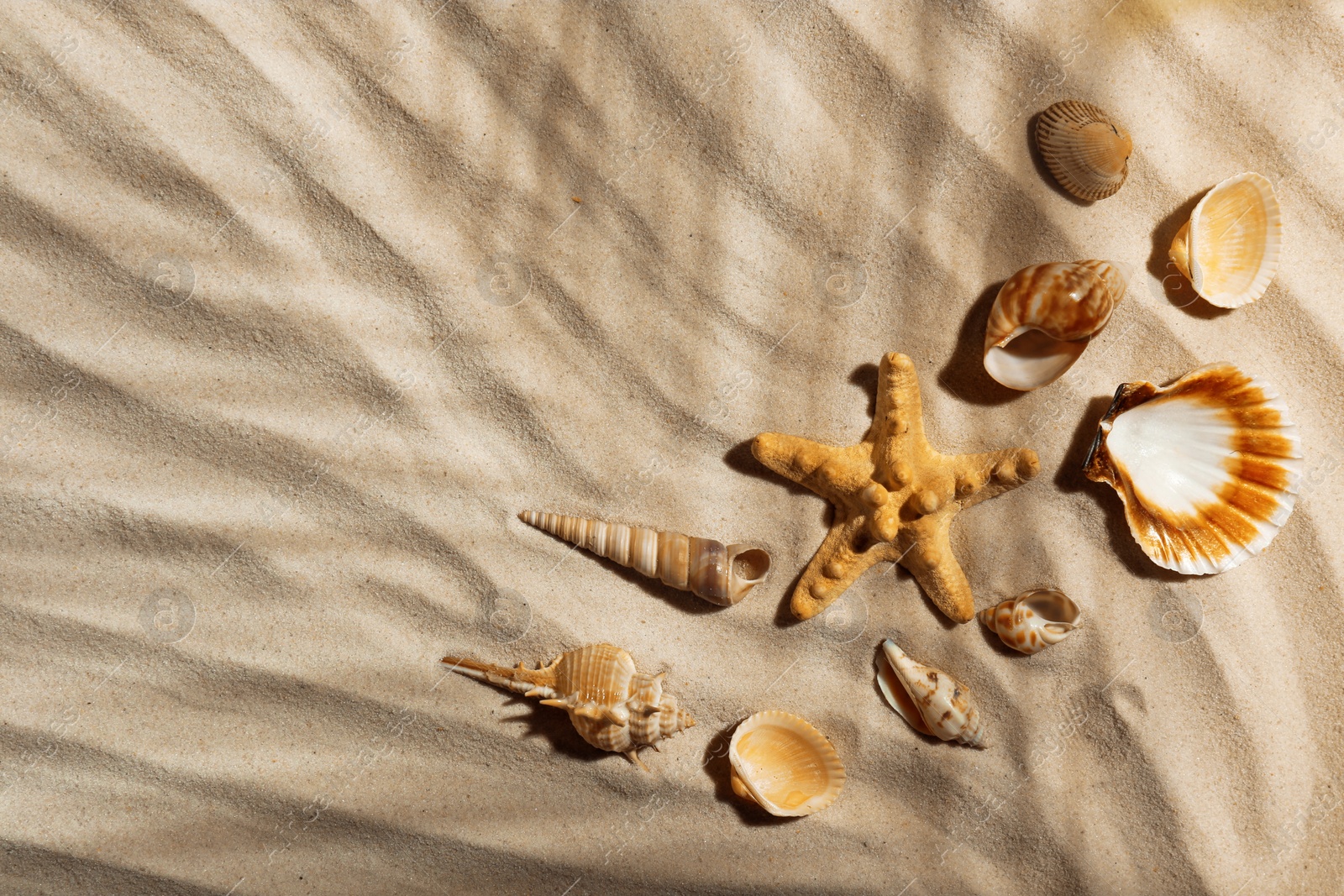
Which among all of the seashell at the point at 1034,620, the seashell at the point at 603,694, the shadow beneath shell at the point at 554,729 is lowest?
the shadow beneath shell at the point at 554,729

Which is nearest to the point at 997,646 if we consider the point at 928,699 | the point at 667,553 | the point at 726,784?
the point at 928,699

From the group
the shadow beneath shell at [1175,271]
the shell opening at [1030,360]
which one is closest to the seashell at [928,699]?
the shell opening at [1030,360]

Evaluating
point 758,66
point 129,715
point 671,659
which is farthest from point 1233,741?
point 129,715

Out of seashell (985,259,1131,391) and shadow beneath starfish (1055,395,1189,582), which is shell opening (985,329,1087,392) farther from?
shadow beneath starfish (1055,395,1189,582)

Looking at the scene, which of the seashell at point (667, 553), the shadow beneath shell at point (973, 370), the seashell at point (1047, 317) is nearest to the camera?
the seashell at point (1047, 317)

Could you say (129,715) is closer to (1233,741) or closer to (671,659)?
(671,659)

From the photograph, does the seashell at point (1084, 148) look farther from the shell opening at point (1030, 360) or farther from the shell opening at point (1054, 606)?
the shell opening at point (1054, 606)
